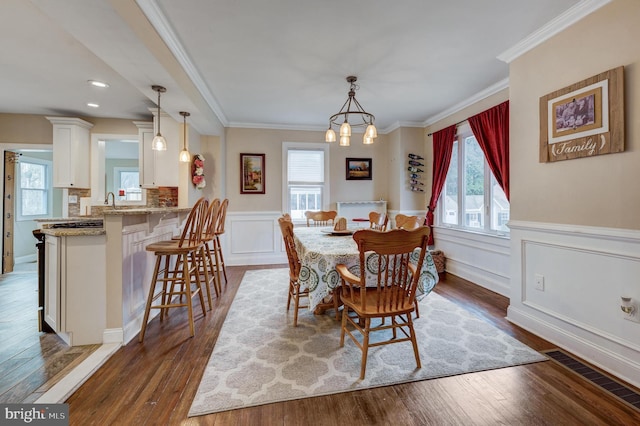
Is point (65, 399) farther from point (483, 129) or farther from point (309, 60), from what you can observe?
point (483, 129)

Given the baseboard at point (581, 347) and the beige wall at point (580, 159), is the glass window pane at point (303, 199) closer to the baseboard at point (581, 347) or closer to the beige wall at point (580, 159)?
the beige wall at point (580, 159)

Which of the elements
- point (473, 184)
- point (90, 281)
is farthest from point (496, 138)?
point (90, 281)

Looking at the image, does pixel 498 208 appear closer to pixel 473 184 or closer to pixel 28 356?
pixel 473 184

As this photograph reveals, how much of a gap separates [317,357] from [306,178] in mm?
3552

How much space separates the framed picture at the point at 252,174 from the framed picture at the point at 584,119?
3923 millimetres

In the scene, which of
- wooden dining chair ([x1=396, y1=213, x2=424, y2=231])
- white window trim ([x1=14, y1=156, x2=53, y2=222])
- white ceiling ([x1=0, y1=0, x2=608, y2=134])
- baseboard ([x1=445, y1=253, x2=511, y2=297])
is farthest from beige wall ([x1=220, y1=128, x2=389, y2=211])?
white window trim ([x1=14, y1=156, x2=53, y2=222])

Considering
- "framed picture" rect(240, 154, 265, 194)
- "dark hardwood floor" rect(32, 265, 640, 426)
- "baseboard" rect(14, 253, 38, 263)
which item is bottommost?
"dark hardwood floor" rect(32, 265, 640, 426)

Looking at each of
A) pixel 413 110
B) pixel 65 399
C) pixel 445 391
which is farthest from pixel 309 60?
pixel 65 399

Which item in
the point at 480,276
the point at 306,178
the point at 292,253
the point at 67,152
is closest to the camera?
the point at 292,253

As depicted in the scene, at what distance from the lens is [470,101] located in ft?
12.1

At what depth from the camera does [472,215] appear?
3.84 meters

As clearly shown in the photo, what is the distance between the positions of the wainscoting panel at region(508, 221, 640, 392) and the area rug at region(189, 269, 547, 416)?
0.37m

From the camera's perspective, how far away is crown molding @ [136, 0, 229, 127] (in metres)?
1.86

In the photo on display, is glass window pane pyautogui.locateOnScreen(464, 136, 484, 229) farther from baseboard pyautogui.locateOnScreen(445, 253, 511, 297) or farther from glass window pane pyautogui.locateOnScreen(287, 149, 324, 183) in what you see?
glass window pane pyautogui.locateOnScreen(287, 149, 324, 183)
